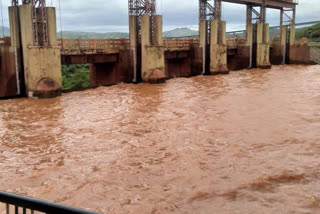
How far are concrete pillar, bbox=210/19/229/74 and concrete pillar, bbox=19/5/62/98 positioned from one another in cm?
1493

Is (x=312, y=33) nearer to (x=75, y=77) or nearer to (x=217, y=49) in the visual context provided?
(x=217, y=49)

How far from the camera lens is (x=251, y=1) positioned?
34.5 meters

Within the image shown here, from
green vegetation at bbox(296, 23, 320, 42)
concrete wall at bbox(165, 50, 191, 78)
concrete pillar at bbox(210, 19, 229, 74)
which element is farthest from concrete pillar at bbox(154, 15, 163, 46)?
green vegetation at bbox(296, 23, 320, 42)

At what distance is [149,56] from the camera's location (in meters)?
22.9

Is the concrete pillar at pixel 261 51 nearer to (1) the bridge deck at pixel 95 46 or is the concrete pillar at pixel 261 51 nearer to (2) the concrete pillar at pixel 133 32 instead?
(1) the bridge deck at pixel 95 46

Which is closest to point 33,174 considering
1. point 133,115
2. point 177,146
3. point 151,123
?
point 177,146

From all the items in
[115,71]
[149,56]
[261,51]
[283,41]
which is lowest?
[115,71]

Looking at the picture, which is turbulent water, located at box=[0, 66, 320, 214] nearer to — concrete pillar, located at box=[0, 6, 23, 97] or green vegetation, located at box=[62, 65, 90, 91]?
concrete pillar, located at box=[0, 6, 23, 97]

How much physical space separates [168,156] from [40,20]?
11.8 metres

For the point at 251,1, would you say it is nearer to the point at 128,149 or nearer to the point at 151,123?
the point at 151,123

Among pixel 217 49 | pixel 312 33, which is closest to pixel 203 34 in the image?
pixel 217 49

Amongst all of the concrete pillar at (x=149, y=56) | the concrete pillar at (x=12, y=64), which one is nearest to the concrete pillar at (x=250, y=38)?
the concrete pillar at (x=149, y=56)

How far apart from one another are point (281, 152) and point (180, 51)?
21.8m

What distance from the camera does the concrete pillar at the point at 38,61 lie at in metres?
16.4
